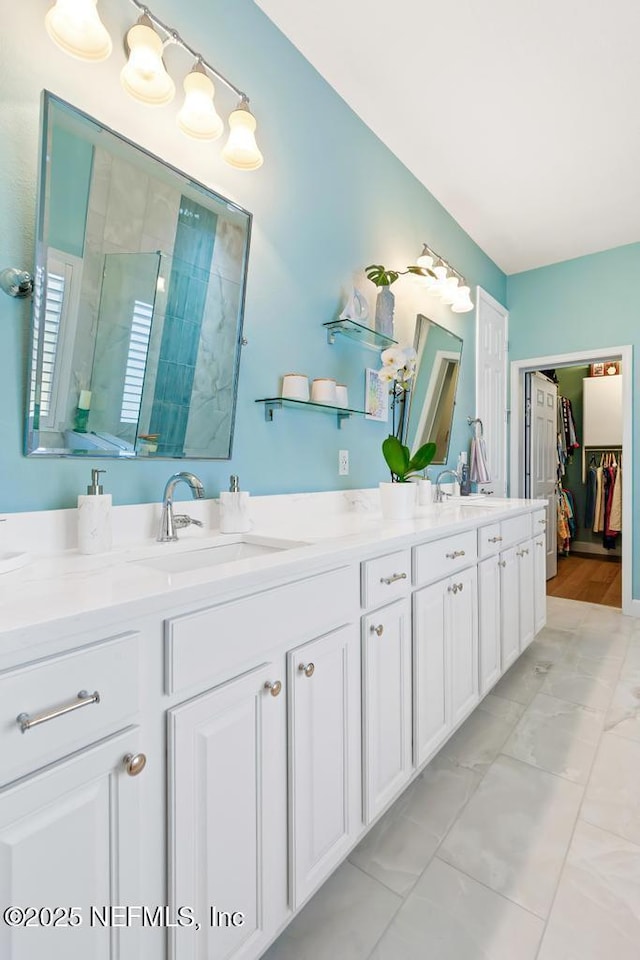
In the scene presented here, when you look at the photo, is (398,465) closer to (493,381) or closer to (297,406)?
(297,406)

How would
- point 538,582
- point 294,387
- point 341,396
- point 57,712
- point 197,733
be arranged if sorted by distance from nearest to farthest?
point 57,712 < point 197,733 < point 294,387 < point 341,396 < point 538,582

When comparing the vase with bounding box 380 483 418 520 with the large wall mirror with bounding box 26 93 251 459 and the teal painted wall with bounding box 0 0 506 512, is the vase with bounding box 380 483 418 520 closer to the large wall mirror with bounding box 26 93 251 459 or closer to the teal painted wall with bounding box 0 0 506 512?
the teal painted wall with bounding box 0 0 506 512

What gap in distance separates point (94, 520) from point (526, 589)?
7.17 feet

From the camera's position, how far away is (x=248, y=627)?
0.89 metres

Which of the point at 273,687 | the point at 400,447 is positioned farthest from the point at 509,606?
the point at 273,687

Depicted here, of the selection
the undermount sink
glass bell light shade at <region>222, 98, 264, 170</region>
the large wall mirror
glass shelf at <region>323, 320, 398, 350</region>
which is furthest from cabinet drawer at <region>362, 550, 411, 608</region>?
glass bell light shade at <region>222, 98, 264, 170</region>

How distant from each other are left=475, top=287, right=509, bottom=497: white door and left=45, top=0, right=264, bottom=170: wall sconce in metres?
2.43

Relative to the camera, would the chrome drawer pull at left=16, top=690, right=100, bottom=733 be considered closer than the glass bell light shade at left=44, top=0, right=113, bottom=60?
Yes

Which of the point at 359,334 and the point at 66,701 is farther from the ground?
the point at 359,334

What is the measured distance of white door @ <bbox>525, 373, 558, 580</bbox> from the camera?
4.18m

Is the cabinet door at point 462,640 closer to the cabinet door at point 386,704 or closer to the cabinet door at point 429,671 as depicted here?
the cabinet door at point 429,671

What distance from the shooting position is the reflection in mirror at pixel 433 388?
2682 mm

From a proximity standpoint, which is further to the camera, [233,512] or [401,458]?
[401,458]

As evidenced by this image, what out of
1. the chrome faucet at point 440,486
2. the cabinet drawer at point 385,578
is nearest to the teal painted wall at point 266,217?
the chrome faucet at point 440,486
